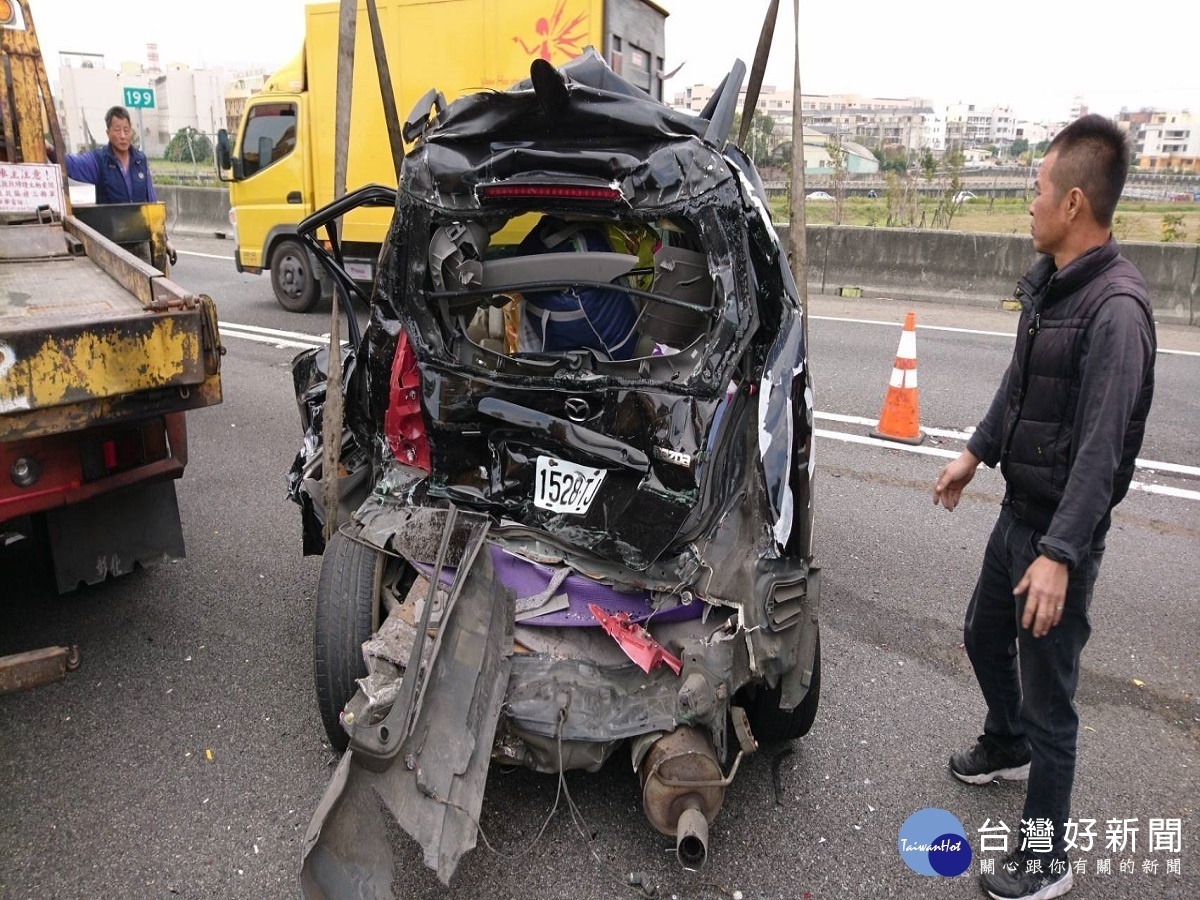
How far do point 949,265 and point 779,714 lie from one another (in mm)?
10147

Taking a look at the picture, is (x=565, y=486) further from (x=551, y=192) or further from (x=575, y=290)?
(x=551, y=192)

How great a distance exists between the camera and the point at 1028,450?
8.10ft

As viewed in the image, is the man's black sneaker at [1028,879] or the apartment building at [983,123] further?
the apartment building at [983,123]

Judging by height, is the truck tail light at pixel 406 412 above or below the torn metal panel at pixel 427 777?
above

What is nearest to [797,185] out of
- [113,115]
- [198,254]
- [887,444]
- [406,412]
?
[406,412]

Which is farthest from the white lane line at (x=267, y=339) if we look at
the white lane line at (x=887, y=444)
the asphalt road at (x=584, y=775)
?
the white lane line at (x=887, y=444)

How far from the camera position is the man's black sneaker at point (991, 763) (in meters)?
2.88

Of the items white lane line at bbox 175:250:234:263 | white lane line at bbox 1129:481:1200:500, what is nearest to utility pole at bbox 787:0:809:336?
white lane line at bbox 1129:481:1200:500

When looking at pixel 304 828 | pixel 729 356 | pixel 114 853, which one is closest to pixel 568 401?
pixel 729 356

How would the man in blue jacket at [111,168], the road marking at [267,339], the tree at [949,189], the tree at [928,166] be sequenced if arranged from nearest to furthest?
1. the man in blue jacket at [111,168]
2. the road marking at [267,339]
3. the tree at [949,189]
4. the tree at [928,166]

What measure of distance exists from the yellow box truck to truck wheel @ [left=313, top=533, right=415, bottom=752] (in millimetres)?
6301

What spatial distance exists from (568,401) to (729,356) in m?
0.50

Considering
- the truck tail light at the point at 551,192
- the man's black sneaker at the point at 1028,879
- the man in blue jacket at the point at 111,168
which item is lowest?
the man's black sneaker at the point at 1028,879

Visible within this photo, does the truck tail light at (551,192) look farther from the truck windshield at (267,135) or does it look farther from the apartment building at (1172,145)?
the apartment building at (1172,145)
